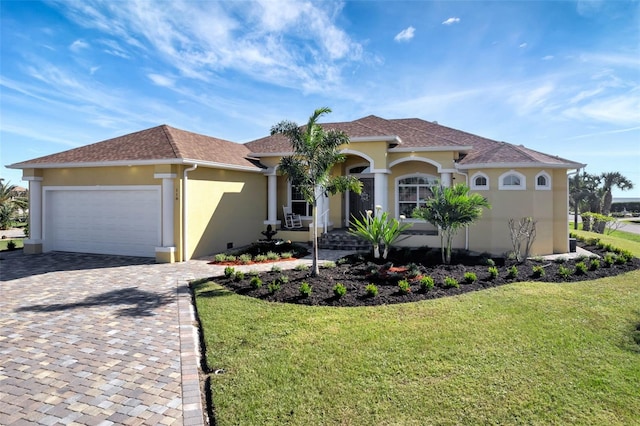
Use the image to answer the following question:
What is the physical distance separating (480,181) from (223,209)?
33.8 ft

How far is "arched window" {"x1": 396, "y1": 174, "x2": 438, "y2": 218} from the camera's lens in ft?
58.8

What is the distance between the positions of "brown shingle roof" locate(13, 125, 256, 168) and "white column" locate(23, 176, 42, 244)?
0.78m

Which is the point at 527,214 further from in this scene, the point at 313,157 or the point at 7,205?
the point at 7,205

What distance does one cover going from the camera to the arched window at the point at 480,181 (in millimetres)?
14141

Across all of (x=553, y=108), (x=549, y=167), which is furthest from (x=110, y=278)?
(x=553, y=108)

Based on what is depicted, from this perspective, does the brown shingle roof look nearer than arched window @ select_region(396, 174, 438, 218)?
Yes

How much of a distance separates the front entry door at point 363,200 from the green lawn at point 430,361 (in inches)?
439

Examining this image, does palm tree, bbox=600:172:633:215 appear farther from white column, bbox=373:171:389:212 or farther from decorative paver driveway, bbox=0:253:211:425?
decorative paver driveway, bbox=0:253:211:425

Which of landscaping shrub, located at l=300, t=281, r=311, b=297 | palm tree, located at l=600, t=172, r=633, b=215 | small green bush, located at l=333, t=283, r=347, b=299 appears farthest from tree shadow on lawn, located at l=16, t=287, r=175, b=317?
palm tree, located at l=600, t=172, r=633, b=215

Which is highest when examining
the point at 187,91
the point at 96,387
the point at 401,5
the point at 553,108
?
the point at 401,5

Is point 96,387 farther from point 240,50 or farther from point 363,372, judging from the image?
point 240,50

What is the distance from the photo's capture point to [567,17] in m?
11.8

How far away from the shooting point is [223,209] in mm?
A: 15625

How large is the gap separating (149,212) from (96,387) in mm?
10233
